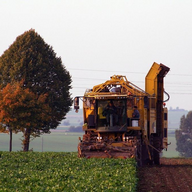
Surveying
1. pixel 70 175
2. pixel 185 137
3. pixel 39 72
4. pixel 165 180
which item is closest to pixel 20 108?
pixel 39 72

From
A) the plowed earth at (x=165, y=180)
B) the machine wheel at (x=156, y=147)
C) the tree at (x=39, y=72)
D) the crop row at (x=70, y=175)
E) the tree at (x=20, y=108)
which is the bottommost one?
the plowed earth at (x=165, y=180)

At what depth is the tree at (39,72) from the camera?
50.8 metres

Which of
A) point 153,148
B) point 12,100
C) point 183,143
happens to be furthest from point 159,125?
point 183,143

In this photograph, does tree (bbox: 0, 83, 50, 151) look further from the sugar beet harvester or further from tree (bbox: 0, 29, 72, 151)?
the sugar beet harvester

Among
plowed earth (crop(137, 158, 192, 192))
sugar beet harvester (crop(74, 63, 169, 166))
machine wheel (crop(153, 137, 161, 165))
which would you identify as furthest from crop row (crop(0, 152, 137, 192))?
machine wheel (crop(153, 137, 161, 165))

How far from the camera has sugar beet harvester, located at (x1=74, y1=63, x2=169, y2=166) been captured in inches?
1073

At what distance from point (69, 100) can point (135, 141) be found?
25929 mm

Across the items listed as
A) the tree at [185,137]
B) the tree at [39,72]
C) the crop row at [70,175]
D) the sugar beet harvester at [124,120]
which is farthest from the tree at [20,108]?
the tree at [185,137]

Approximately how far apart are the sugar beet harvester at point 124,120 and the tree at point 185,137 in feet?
318

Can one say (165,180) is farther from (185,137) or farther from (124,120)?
(185,137)

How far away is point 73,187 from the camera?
56.5ft

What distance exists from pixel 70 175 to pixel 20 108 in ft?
92.7

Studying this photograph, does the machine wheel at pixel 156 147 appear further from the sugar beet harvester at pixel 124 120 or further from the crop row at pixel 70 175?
the crop row at pixel 70 175

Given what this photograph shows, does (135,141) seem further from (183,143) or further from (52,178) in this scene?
(183,143)
